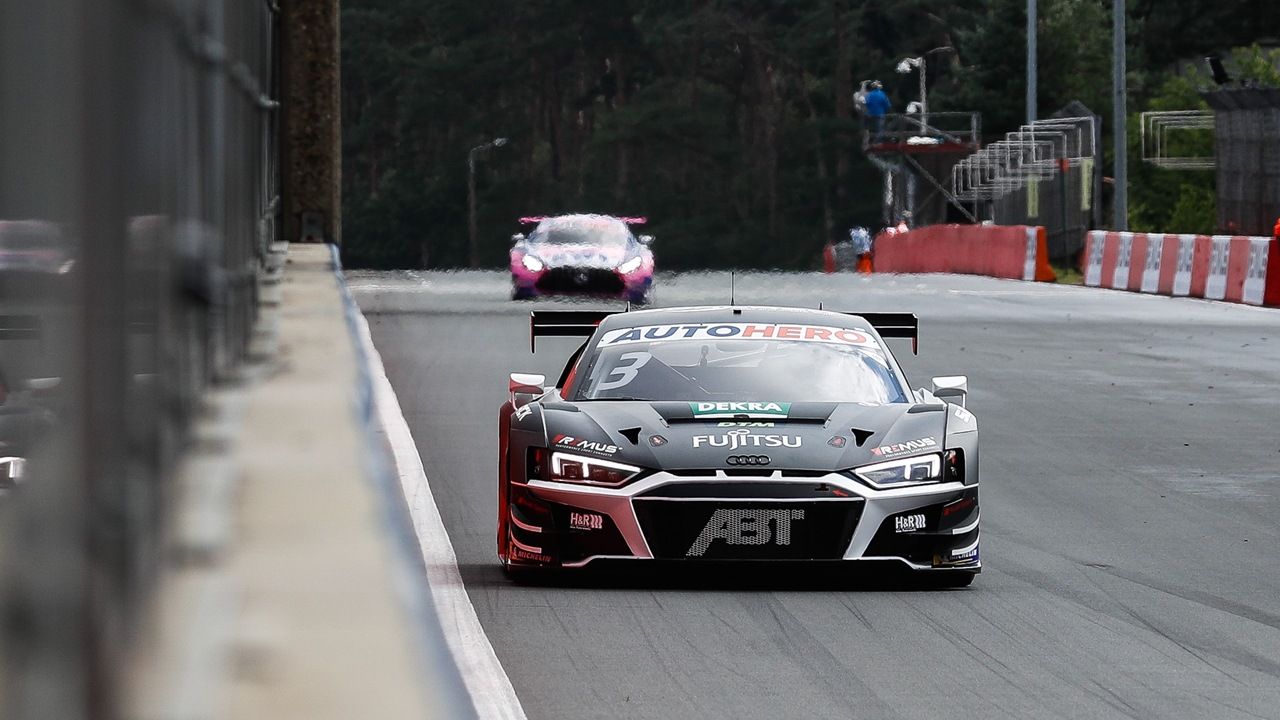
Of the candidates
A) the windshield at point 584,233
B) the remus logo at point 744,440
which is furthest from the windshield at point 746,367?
the windshield at point 584,233

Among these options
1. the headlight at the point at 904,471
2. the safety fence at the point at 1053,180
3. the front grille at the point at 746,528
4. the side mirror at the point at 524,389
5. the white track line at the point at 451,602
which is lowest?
the white track line at the point at 451,602

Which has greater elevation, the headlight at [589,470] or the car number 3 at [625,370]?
the car number 3 at [625,370]

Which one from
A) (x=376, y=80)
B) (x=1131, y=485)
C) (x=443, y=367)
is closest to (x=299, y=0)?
(x=443, y=367)

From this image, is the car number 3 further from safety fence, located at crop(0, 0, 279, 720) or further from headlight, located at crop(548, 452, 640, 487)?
safety fence, located at crop(0, 0, 279, 720)

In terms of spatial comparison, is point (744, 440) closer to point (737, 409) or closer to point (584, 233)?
point (737, 409)

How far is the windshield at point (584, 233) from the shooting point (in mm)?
34562

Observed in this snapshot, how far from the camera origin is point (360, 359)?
719 cm

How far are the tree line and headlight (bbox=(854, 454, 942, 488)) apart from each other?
Result: 100967 mm

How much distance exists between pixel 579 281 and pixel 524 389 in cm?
2356

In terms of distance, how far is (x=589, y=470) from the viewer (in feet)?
30.7

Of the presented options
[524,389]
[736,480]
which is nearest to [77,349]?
[736,480]

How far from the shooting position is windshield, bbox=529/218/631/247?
34.6m

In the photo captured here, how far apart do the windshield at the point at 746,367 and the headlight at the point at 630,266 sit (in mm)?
22279

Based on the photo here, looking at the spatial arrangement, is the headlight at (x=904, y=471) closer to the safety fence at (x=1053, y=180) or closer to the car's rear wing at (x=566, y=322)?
the car's rear wing at (x=566, y=322)
